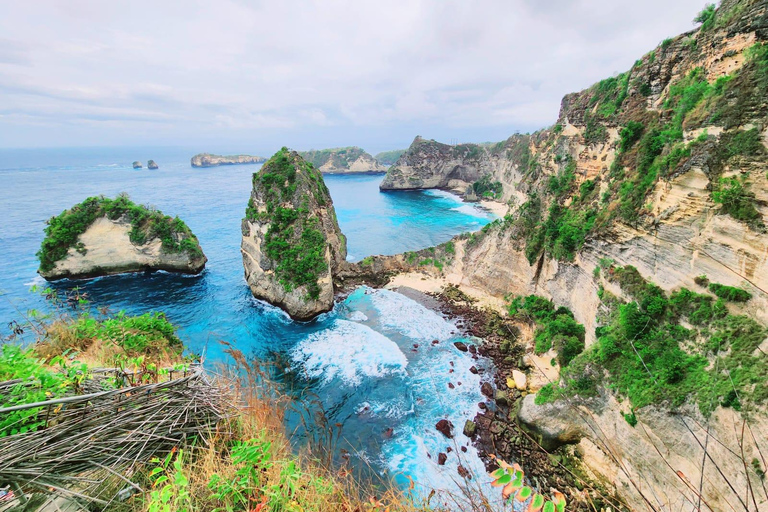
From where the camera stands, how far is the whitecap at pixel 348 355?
21391 mm

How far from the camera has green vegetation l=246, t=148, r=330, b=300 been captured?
27547mm

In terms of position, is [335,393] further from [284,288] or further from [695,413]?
[695,413]

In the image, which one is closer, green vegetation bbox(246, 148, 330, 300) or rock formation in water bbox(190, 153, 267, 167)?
green vegetation bbox(246, 148, 330, 300)

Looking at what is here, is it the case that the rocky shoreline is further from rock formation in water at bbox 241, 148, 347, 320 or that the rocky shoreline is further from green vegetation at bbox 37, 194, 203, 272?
green vegetation at bbox 37, 194, 203, 272

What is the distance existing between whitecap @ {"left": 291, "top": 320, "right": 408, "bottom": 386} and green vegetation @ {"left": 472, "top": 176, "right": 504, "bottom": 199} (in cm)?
6385

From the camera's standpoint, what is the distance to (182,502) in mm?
3869

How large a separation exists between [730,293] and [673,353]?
2.89 meters

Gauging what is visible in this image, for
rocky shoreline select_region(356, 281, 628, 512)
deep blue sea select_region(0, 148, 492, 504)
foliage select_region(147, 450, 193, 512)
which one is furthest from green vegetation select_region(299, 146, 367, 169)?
foliage select_region(147, 450, 193, 512)

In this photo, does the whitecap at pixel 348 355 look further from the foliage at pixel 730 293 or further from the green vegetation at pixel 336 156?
the green vegetation at pixel 336 156

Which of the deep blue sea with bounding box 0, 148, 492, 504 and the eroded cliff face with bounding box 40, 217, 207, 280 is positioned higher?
the eroded cliff face with bounding box 40, 217, 207, 280

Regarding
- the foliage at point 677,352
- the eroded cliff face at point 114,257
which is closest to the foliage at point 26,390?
the foliage at point 677,352

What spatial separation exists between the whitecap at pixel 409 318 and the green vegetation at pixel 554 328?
5878 millimetres

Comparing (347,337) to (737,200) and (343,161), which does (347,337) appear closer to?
(737,200)

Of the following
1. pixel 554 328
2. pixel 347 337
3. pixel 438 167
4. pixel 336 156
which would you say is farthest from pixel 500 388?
pixel 336 156
